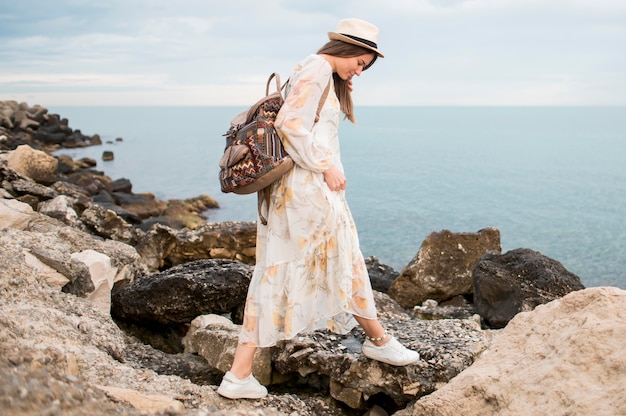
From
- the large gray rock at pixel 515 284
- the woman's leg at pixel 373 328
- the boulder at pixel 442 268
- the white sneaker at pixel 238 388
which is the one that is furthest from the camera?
the boulder at pixel 442 268

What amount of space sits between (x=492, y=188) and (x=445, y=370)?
36.5 m

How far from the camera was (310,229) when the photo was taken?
413cm

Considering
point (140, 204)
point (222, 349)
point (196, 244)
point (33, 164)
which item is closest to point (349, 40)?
point (222, 349)

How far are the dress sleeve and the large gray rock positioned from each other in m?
4.60

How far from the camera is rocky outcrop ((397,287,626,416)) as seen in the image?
346cm

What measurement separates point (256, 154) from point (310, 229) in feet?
1.83

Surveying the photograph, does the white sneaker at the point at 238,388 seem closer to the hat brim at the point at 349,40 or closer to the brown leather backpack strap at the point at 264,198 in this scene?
the brown leather backpack strap at the point at 264,198

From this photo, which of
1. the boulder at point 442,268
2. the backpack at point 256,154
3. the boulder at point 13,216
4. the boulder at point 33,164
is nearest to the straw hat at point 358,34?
the backpack at point 256,154

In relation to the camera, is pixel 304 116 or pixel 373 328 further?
pixel 373 328

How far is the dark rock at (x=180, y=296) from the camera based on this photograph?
6176 millimetres

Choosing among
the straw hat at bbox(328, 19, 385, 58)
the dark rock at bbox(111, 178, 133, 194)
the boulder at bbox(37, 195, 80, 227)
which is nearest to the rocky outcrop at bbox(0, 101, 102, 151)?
the dark rock at bbox(111, 178, 133, 194)

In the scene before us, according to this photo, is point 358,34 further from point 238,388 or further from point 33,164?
point 33,164

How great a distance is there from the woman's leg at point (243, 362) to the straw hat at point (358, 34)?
1.92m

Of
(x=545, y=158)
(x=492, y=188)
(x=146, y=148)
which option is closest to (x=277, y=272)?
(x=492, y=188)
